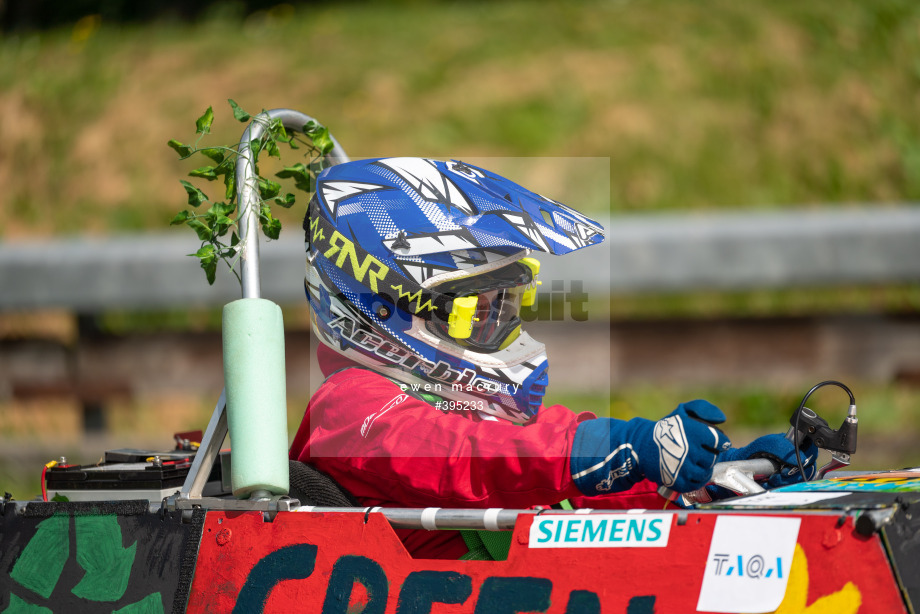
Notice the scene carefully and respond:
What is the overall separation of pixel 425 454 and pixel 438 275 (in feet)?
1.74

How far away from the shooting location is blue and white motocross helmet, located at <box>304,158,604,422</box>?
296 centimetres

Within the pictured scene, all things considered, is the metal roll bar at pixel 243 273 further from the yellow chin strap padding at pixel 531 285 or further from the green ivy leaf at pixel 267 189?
the yellow chin strap padding at pixel 531 285

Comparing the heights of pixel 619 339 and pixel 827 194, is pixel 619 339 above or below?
below

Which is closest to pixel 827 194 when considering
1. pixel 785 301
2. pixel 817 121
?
pixel 817 121

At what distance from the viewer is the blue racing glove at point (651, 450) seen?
7.82 ft

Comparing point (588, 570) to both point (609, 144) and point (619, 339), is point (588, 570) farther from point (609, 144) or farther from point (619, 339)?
point (609, 144)

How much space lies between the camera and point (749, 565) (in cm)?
221

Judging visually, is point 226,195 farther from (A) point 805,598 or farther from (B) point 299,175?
(A) point 805,598

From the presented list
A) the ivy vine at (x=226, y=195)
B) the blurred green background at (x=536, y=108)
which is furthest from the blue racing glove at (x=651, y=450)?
the blurred green background at (x=536, y=108)

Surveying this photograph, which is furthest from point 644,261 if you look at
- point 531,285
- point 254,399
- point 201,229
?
point 254,399

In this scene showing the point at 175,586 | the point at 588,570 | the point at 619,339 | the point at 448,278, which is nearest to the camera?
the point at 588,570

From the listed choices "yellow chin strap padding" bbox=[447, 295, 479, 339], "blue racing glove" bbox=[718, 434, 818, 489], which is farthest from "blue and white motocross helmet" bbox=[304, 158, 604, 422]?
"blue racing glove" bbox=[718, 434, 818, 489]

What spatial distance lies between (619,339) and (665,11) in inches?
157

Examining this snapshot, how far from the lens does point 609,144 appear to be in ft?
27.9
